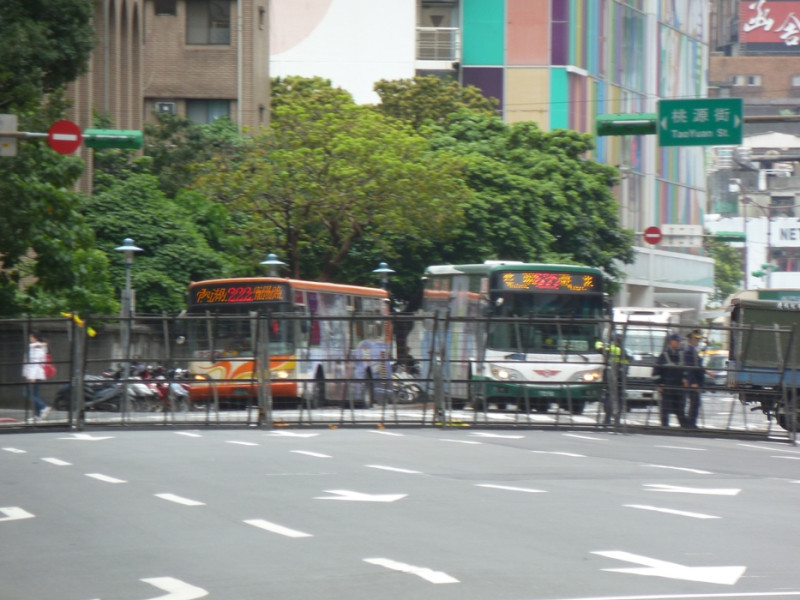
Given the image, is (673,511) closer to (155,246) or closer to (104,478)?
(104,478)

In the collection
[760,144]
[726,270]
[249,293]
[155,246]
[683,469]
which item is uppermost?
[760,144]

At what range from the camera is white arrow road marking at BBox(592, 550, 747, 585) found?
7.66 meters

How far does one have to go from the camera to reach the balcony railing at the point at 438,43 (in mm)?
66188

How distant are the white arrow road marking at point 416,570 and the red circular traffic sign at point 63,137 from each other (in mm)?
16230

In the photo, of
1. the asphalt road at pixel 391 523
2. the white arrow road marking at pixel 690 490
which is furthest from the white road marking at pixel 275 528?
the white arrow road marking at pixel 690 490

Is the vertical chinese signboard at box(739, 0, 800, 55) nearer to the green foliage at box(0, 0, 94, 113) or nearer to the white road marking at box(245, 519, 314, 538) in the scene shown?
the green foliage at box(0, 0, 94, 113)

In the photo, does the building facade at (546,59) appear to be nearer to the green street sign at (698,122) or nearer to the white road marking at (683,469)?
the green street sign at (698,122)

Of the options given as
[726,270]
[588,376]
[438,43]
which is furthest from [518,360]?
[726,270]

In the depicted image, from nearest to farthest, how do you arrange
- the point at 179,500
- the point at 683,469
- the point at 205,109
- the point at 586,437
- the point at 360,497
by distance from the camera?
the point at 179,500, the point at 360,497, the point at 683,469, the point at 586,437, the point at 205,109

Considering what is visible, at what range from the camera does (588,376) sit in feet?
71.2

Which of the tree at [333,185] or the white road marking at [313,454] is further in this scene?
the tree at [333,185]

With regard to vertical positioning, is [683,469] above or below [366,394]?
below

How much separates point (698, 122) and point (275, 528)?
17.1 metres

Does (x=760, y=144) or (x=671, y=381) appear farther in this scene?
(x=760, y=144)
